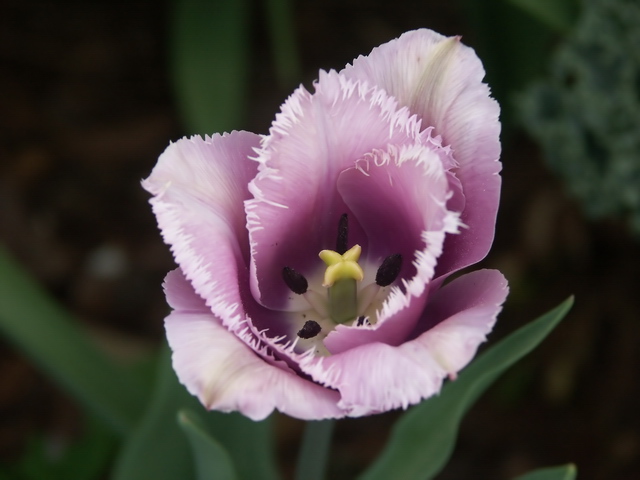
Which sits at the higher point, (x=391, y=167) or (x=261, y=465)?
(x=391, y=167)

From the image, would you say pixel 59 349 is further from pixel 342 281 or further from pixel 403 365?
pixel 403 365

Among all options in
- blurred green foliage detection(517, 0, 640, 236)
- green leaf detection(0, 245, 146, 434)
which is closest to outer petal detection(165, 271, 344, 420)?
green leaf detection(0, 245, 146, 434)

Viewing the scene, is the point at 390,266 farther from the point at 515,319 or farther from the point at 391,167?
the point at 515,319

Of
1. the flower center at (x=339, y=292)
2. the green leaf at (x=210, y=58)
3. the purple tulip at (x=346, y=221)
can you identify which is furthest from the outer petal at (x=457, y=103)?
the green leaf at (x=210, y=58)

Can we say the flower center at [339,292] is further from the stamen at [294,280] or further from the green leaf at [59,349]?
the green leaf at [59,349]

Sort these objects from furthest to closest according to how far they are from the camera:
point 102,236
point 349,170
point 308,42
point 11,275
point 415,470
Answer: point 308,42, point 102,236, point 11,275, point 415,470, point 349,170

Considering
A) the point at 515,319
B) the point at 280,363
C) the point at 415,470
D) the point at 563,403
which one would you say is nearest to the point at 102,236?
the point at 515,319

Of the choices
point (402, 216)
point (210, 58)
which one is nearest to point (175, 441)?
point (402, 216)
